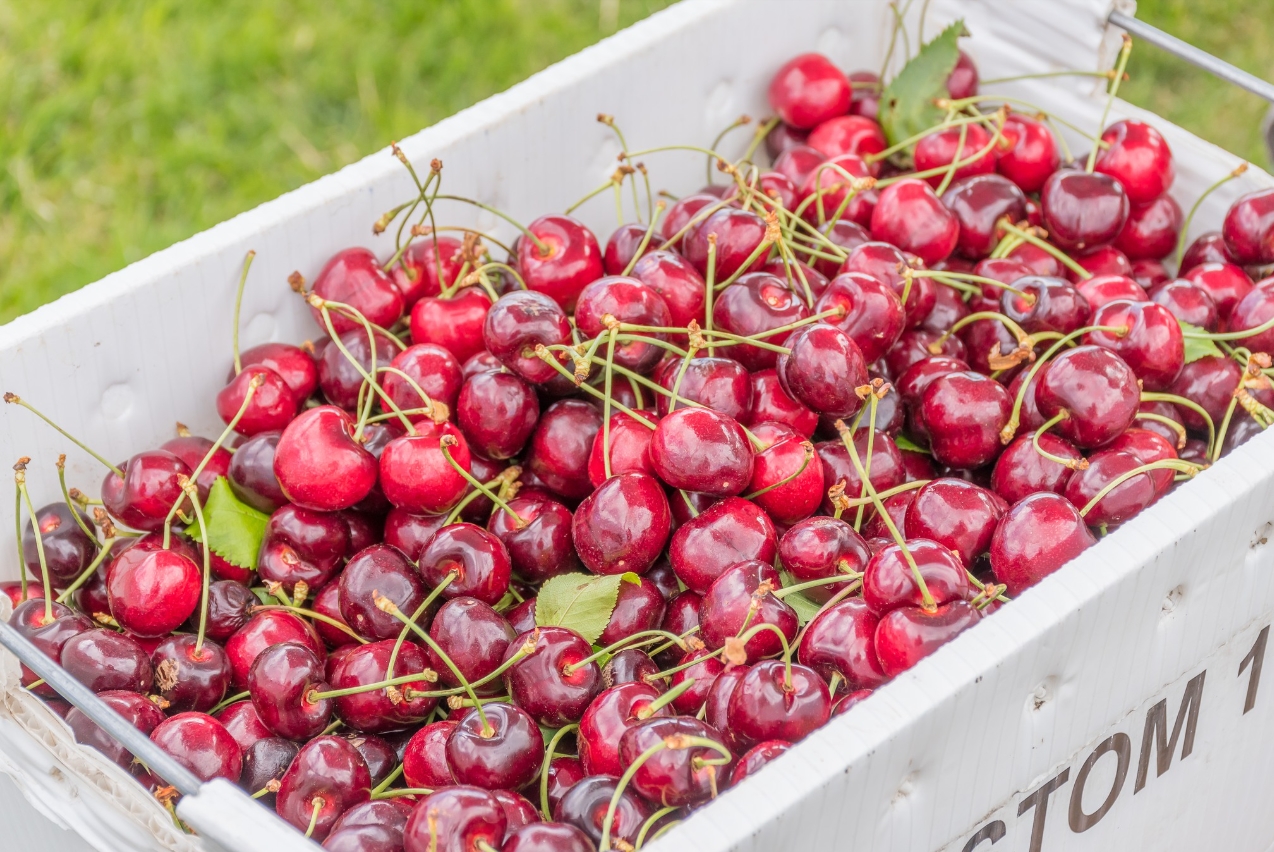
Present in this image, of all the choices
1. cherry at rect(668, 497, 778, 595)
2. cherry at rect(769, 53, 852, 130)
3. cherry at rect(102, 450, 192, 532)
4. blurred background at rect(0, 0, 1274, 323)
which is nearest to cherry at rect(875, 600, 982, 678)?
cherry at rect(668, 497, 778, 595)

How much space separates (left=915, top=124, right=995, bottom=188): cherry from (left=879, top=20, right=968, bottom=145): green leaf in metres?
0.06

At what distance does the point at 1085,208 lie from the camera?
1522 millimetres

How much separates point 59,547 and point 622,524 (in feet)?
1.84

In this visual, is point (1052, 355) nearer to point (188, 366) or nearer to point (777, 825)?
point (777, 825)

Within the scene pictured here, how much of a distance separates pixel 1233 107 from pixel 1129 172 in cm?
171

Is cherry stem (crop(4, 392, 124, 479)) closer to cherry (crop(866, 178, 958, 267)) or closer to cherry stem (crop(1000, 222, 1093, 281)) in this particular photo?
cherry (crop(866, 178, 958, 267))

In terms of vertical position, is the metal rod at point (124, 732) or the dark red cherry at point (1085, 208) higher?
the dark red cherry at point (1085, 208)

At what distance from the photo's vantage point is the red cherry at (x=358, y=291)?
1458 mm

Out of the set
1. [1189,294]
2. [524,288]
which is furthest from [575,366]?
[1189,294]

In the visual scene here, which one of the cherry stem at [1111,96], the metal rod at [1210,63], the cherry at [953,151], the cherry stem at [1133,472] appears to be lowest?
the cherry stem at [1133,472]

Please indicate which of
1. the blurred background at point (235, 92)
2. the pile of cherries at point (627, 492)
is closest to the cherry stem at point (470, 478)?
the pile of cherries at point (627, 492)

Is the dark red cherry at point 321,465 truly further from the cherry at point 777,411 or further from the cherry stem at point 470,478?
the cherry at point 777,411

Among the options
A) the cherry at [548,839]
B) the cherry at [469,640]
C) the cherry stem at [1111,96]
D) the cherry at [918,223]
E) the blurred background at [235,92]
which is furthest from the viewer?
the blurred background at [235,92]

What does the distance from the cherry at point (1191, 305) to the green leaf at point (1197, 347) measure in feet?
0.09
